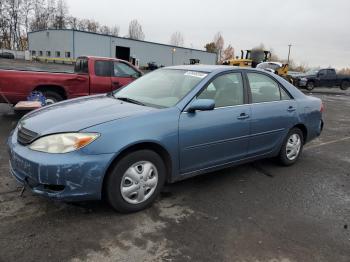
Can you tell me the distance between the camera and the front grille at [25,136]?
341cm

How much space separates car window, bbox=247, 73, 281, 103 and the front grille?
2870 mm

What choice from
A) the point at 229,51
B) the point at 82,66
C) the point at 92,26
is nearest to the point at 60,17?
the point at 92,26

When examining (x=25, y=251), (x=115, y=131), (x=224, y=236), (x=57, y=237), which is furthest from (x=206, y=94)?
(x=25, y=251)

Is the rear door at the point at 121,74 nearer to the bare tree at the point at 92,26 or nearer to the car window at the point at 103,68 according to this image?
the car window at the point at 103,68

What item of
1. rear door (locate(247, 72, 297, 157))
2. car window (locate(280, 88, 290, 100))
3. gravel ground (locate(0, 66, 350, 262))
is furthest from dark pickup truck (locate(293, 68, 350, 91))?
gravel ground (locate(0, 66, 350, 262))

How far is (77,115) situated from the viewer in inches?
144

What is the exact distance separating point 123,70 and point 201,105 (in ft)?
18.9

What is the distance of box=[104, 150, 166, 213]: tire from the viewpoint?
11.2 ft

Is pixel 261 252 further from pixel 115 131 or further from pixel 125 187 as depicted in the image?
pixel 115 131

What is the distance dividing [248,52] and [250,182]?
26974 millimetres

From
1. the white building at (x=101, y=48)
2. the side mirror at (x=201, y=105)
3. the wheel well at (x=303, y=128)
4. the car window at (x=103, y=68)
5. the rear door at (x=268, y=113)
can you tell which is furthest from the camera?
the white building at (x=101, y=48)

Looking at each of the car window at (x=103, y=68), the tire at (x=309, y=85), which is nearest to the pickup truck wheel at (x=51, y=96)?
the car window at (x=103, y=68)

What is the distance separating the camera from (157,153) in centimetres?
375

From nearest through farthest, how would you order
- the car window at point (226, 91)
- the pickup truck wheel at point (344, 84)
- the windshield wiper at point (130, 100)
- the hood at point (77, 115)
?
the hood at point (77, 115) → the windshield wiper at point (130, 100) → the car window at point (226, 91) → the pickup truck wheel at point (344, 84)
